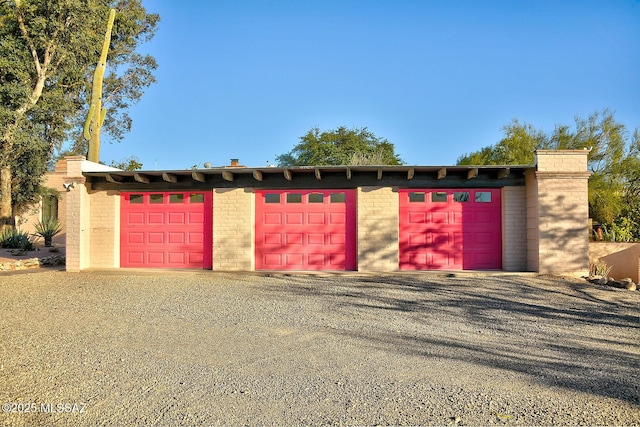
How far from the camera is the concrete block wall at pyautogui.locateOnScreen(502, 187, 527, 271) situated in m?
13.9

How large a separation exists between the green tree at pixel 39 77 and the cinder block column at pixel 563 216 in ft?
65.6

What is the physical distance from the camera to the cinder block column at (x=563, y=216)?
13148 millimetres

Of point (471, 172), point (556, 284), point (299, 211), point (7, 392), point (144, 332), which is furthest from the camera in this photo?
point (299, 211)

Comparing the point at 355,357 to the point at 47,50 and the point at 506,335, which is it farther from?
the point at 47,50

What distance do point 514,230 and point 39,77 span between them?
2109 cm

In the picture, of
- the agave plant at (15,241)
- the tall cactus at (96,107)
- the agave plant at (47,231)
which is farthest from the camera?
the tall cactus at (96,107)

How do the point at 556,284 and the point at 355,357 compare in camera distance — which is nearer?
the point at 355,357

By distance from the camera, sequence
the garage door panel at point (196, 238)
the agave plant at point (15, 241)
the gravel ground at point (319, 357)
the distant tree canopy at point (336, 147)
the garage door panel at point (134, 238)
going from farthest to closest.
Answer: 1. the distant tree canopy at point (336, 147)
2. the agave plant at point (15, 241)
3. the garage door panel at point (134, 238)
4. the garage door panel at point (196, 238)
5. the gravel ground at point (319, 357)

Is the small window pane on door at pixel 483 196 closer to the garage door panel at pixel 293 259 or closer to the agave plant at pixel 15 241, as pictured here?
the garage door panel at pixel 293 259

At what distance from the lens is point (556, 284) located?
1180cm

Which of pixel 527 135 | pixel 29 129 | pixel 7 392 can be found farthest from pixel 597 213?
pixel 29 129

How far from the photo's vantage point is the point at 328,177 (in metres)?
14.5

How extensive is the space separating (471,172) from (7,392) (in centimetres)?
1202

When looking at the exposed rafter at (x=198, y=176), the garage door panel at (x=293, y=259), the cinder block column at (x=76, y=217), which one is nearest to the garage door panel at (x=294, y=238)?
the garage door panel at (x=293, y=259)
